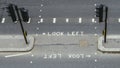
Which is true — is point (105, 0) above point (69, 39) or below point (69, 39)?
above

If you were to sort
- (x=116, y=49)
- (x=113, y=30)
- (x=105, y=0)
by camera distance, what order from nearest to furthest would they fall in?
(x=116, y=49), (x=113, y=30), (x=105, y=0)

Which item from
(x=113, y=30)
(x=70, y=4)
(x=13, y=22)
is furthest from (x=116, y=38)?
(x=13, y=22)

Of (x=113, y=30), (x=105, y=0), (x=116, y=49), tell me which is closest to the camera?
(x=116, y=49)

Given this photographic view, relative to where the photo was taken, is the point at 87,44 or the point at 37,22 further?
the point at 37,22

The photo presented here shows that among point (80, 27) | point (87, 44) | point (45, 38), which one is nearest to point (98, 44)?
point (87, 44)

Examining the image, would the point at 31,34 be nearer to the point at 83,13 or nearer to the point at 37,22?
the point at 37,22

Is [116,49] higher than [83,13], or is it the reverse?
[83,13]

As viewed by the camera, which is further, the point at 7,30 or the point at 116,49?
the point at 7,30

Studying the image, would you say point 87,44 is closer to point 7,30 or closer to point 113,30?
point 113,30
